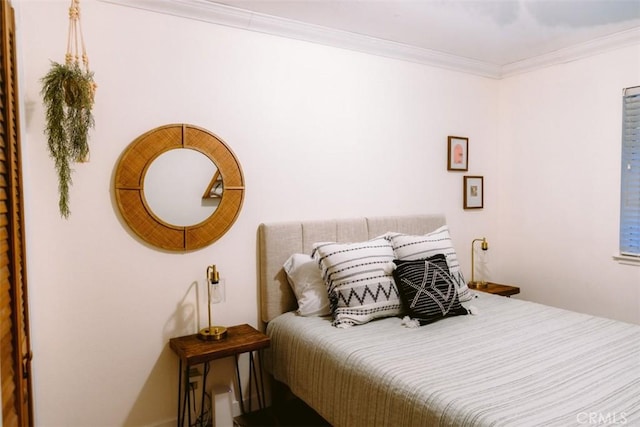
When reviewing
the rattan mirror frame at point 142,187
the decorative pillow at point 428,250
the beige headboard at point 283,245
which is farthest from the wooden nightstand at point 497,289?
the rattan mirror frame at point 142,187

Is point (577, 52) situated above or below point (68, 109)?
above

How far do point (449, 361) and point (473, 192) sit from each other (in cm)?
219

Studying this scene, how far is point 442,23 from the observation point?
2826 millimetres

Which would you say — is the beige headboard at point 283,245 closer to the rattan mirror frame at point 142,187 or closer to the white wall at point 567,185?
the rattan mirror frame at point 142,187

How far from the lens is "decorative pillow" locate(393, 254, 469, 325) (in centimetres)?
246

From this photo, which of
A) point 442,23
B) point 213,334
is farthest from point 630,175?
point 213,334

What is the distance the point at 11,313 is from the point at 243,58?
182 cm

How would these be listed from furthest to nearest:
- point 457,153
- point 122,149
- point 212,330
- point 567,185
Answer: point 457,153 → point 567,185 → point 212,330 → point 122,149

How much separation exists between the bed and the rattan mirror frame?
0.97 ft

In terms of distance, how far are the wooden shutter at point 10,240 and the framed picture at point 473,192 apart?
3178 mm

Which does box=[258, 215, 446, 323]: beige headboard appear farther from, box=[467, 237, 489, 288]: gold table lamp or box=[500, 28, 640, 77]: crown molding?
box=[500, 28, 640, 77]: crown molding

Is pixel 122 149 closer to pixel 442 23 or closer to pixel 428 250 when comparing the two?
pixel 428 250

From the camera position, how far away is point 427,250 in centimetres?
281

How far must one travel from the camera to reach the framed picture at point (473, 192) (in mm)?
3758
